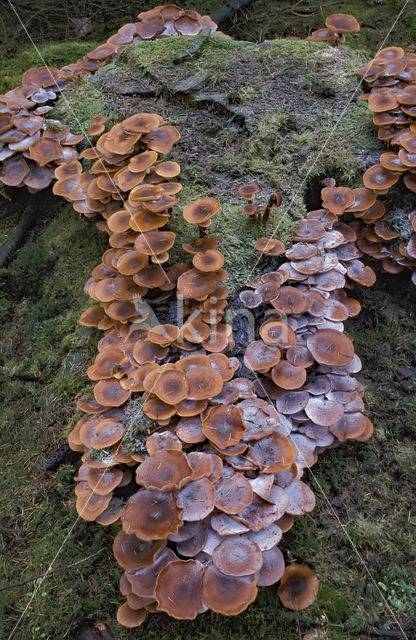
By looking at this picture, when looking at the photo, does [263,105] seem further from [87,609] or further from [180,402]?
[87,609]

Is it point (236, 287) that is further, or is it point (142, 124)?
point (142, 124)

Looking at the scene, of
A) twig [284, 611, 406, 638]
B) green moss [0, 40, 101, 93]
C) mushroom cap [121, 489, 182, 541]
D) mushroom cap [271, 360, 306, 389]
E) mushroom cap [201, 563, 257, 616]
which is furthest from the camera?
green moss [0, 40, 101, 93]

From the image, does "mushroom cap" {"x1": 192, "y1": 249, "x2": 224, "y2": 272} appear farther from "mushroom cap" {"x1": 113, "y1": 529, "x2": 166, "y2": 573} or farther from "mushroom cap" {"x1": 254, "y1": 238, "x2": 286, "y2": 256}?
"mushroom cap" {"x1": 113, "y1": 529, "x2": 166, "y2": 573}

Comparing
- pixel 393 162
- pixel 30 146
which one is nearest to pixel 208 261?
pixel 393 162

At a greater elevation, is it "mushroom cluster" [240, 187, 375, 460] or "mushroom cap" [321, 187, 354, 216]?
"mushroom cap" [321, 187, 354, 216]

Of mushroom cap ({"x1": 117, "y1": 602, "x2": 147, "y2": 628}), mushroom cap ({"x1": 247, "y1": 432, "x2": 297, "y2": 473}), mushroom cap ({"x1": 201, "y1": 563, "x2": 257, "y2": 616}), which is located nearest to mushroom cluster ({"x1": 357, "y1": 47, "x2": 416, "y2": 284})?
mushroom cap ({"x1": 247, "y1": 432, "x2": 297, "y2": 473})

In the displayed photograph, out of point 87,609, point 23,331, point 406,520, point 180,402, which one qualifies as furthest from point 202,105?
point 87,609

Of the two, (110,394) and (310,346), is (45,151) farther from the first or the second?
(310,346)
